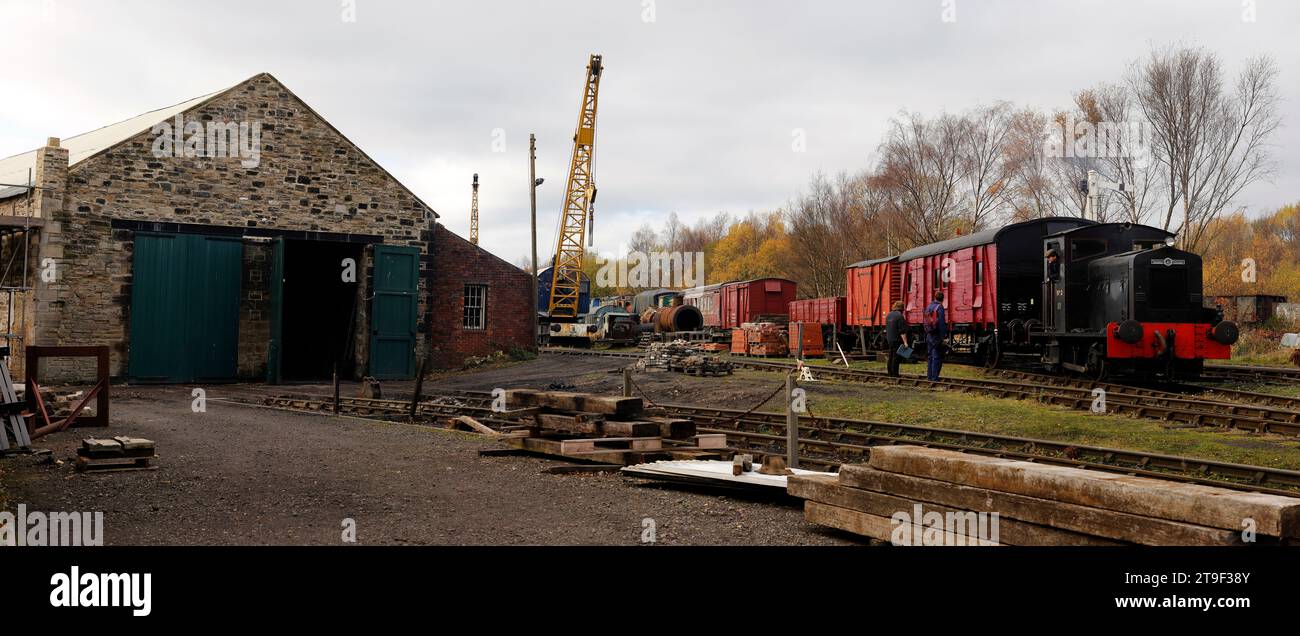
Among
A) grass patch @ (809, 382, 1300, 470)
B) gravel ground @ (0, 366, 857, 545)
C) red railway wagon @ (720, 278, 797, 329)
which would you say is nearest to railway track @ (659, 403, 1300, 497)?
grass patch @ (809, 382, 1300, 470)

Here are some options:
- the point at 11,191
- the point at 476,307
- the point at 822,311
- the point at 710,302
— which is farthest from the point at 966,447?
the point at 710,302

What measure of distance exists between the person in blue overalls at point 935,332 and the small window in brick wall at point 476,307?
13433 mm

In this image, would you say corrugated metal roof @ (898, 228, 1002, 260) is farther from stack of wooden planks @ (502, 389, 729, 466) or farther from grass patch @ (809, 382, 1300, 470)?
stack of wooden planks @ (502, 389, 729, 466)

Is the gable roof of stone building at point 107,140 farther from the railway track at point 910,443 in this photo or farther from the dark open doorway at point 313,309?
the railway track at point 910,443

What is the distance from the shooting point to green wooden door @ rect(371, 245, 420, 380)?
74.7ft

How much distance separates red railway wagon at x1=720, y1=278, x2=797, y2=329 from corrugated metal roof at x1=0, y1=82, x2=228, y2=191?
62.5ft

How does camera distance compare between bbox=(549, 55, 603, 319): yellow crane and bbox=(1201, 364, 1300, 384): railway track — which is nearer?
bbox=(1201, 364, 1300, 384): railway track

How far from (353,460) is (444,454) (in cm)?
104

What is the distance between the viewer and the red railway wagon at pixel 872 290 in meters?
23.6

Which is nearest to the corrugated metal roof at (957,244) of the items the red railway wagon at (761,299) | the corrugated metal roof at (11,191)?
the red railway wagon at (761,299)

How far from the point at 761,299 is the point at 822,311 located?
4104 mm

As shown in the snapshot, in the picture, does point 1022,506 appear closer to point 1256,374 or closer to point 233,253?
point 1256,374

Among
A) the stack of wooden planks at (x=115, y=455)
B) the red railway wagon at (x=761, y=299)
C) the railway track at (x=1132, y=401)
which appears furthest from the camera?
the red railway wagon at (x=761, y=299)
